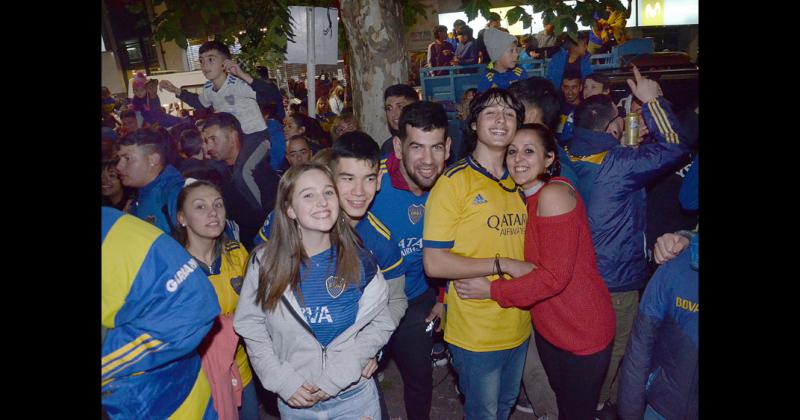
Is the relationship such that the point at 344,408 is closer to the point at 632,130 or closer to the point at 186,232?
the point at 186,232

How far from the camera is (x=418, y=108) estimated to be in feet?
10.2

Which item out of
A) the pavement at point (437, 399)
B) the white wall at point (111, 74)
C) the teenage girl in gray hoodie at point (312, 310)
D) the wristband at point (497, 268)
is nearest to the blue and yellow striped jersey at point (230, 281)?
the teenage girl in gray hoodie at point (312, 310)

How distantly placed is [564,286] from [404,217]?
1.13 meters

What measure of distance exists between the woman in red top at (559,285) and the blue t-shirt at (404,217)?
0.59m

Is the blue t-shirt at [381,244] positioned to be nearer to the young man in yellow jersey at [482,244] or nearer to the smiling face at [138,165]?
the young man in yellow jersey at [482,244]

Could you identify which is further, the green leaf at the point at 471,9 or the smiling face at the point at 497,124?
the green leaf at the point at 471,9

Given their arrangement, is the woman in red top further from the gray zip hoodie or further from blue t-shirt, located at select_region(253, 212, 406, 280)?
the gray zip hoodie

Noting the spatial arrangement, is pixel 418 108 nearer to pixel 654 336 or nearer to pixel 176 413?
pixel 654 336

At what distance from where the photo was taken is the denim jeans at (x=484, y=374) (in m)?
2.78
